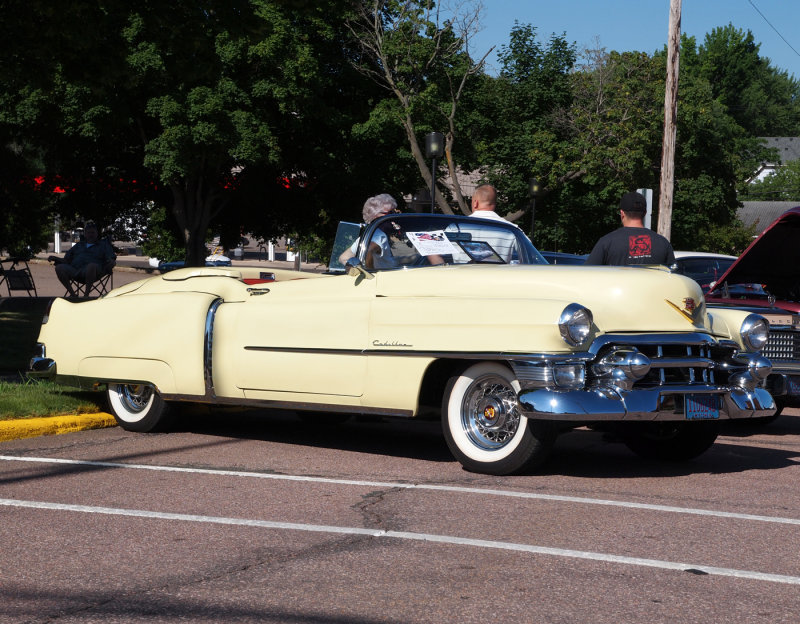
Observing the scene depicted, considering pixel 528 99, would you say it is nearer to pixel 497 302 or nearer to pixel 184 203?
pixel 184 203

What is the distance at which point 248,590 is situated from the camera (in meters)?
4.11

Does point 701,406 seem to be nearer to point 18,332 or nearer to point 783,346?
point 783,346

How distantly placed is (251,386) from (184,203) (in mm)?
28037

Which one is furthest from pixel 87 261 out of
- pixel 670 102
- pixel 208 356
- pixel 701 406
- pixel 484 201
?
pixel 701 406

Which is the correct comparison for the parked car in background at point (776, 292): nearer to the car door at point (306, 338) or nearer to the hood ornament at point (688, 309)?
the hood ornament at point (688, 309)

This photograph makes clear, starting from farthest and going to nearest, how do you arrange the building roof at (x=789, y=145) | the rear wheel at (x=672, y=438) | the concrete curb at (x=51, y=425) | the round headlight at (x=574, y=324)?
the building roof at (x=789, y=145)
the concrete curb at (x=51, y=425)
the rear wheel at (x=672, y=438)
the round headlight at (x=574, y=324)

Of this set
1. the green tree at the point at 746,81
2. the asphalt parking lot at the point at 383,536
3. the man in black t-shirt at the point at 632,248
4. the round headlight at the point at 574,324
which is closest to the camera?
the asphalt parking lot at the point at 383,536

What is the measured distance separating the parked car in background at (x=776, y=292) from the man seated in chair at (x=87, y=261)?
9.88 meters

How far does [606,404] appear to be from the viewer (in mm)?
6195

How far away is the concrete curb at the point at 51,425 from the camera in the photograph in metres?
8.15

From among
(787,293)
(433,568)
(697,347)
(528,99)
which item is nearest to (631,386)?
(697,347)

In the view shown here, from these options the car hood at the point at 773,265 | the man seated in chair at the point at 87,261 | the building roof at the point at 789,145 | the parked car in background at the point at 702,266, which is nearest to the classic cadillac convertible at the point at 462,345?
the car hood at the point at 773,265

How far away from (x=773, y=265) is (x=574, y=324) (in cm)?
444

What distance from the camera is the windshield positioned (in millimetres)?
7402
